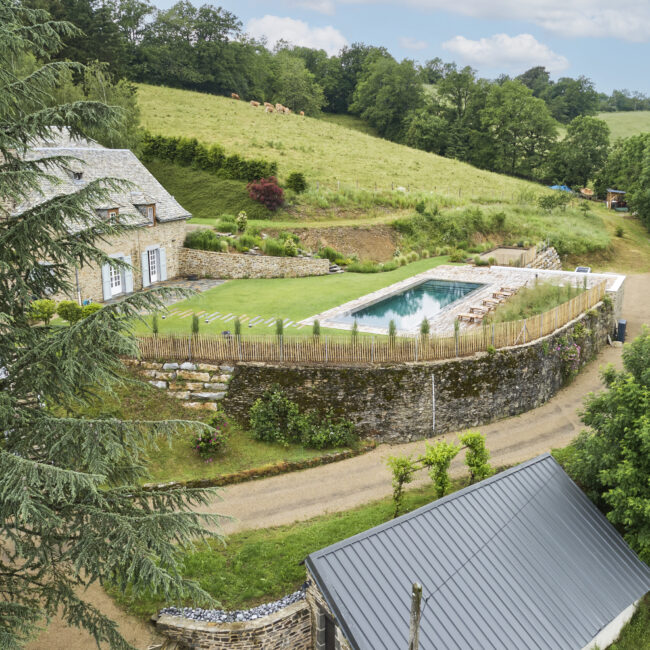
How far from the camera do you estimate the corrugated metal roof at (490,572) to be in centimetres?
958

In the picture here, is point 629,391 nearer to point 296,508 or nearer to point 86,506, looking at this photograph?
point 296,508

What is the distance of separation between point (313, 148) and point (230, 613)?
151 ft

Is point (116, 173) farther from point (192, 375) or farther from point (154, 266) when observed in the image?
point (192, 375)

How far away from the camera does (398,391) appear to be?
1852cm

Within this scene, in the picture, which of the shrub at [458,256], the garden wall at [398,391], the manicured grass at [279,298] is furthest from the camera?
the shrub at [458,256]

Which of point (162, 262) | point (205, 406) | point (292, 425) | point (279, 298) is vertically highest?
point (162, 262)

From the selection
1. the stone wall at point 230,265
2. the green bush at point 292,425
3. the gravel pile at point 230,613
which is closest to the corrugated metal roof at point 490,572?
the gravel pile at point 230,613

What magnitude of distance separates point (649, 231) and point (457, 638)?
167ft

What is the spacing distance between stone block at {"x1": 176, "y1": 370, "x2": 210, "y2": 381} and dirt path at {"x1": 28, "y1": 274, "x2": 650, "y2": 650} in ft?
13.1

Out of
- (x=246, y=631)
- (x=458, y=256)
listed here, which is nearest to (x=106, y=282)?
(x=246, y=631)

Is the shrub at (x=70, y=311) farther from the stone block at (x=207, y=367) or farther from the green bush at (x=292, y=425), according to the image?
the green bush at (x=292, y=425)

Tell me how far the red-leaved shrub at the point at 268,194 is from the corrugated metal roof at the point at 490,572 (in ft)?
93.9

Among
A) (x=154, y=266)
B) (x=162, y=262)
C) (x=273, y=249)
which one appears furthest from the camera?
(x=273, y=249)

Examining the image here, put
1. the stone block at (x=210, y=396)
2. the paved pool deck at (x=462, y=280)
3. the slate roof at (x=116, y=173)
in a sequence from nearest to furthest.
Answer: the stone block at (x=210, y=396), the paved pool deck at (x=462, y=280), the slate roof at (x=116, y=173)
